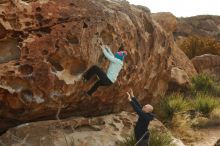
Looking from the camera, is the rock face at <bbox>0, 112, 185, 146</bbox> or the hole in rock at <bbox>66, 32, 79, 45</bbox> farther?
the hole in rock at <bbox>66, 32, 79, 45</bbox>

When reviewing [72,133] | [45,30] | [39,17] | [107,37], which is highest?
[39,17]

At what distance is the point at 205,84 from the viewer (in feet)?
60.4

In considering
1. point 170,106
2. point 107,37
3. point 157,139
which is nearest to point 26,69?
point 107,37

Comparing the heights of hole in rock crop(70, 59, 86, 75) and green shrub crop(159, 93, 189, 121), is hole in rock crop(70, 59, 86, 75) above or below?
above

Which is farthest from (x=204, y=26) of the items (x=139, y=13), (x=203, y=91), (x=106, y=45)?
(x=106, y=45)

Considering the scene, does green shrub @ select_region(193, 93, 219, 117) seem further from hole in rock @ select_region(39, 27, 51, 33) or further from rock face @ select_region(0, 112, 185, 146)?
hole in rock @ select_region(39, 27, 51, 33)

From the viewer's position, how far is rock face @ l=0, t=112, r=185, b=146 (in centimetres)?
918

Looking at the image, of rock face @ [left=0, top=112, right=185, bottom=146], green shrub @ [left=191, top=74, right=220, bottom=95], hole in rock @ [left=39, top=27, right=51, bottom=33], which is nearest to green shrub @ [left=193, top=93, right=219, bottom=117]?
green shrub @ [left=191, top=74, right=220, bottom=95]

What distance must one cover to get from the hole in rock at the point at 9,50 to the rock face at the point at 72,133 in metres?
1.57

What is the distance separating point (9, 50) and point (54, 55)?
922mm

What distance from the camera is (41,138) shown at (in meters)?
9.27

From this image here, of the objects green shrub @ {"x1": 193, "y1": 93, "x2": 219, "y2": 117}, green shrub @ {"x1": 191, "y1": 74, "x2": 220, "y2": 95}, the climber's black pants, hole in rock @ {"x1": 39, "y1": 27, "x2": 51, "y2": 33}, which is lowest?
green shrub @ {"x1": 191, "y1": 74, "x2": 220, "y2": 95}

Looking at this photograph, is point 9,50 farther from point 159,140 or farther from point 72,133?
point 159,140

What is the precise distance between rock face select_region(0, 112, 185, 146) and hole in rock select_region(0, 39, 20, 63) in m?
1.57
